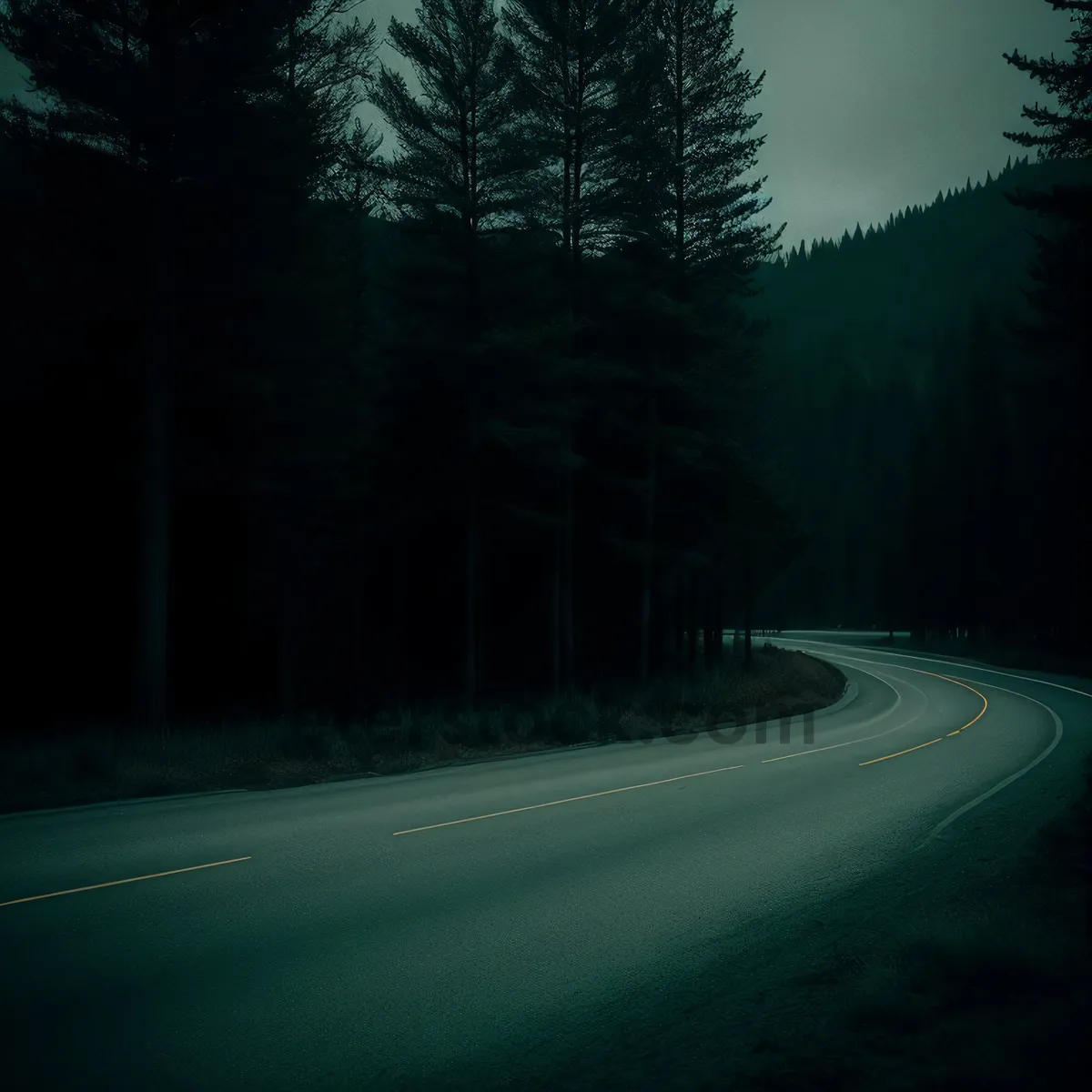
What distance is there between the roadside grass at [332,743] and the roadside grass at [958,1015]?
1017 cm

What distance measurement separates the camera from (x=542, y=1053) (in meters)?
4.68

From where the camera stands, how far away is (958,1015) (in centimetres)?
462

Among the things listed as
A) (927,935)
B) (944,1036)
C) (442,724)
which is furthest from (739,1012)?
(442,724)

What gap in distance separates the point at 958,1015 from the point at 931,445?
7633 cm

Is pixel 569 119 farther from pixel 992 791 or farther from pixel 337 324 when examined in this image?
pixel 992 791

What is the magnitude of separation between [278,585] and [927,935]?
2503cm

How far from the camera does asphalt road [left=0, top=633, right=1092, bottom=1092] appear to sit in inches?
184

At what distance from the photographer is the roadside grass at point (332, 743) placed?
12656mm

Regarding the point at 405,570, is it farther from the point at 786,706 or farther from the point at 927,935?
the point at 927,935

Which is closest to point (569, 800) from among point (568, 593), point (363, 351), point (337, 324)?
point (568, 593)

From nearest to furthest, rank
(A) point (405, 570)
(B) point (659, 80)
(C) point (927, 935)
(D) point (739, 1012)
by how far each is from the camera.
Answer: (D) point (739, 1012), (C) point (927, 935), (B) point (659, 80), (A) point (405, 570)

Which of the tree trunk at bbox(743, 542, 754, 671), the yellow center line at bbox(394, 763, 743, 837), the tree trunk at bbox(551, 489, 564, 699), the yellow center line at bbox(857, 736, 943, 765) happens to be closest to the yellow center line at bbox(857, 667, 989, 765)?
the yellow center line at bbox(857, 736, 943, 765)

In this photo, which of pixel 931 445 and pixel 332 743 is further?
pixel 931 445

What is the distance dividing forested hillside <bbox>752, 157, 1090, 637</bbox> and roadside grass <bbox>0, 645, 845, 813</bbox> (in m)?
14.4
